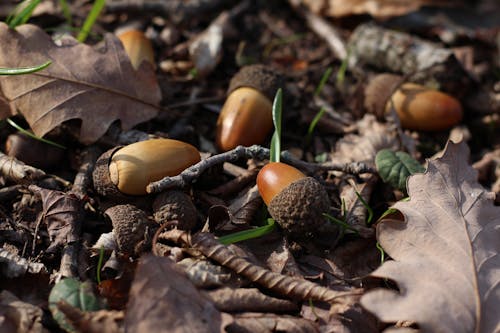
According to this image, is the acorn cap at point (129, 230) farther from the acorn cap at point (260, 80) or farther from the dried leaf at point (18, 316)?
the acorn cap at point (260, 80)

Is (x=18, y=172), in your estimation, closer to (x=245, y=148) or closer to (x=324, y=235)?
(x=245, y=148)

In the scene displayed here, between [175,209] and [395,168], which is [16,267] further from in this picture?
[395,168]

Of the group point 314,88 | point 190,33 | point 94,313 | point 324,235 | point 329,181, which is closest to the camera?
point 94,313

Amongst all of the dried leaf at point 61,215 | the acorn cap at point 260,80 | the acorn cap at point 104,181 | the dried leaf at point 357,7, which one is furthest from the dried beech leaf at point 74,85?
the dried leaf at point 357,7

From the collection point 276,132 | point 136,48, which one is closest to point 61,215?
point 276,132

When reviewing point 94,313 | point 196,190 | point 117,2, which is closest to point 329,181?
point 196,190

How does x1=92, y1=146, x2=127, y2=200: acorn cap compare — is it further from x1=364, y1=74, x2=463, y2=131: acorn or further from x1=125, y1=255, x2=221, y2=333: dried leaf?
x1=364, y1=74, x2=463, y2=131: acorn
